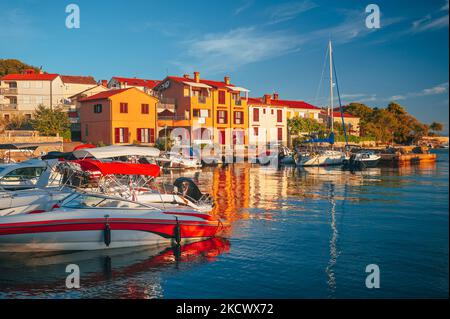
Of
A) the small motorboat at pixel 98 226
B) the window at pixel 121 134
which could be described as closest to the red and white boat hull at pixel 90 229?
the small motorboat at pixel 98 226

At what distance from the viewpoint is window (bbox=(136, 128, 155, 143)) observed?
56.3 meters

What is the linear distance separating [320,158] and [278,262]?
44.1 metres

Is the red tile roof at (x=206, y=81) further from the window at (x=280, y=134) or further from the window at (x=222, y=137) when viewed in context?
the window at (x=280, y=134)

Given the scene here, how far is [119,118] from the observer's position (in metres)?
54.7

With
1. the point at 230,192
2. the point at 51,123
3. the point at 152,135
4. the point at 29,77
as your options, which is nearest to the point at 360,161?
the point at 152,135

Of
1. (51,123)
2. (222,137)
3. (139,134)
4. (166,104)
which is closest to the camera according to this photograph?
(51,123)

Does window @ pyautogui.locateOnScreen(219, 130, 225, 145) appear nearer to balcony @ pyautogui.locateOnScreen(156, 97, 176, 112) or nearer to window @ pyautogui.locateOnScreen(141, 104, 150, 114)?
balcony @ pyautogui.locateOnScreen(156, 97, 176, 112)

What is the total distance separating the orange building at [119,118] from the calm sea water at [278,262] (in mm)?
33080

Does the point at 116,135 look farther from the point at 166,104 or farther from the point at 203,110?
the point at 203,110

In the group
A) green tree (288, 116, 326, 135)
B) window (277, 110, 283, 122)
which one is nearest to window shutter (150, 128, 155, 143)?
window (277, 110, 283, 122)

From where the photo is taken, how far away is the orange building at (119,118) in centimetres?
5412

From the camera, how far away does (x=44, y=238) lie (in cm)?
1477

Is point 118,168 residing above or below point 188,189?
above
